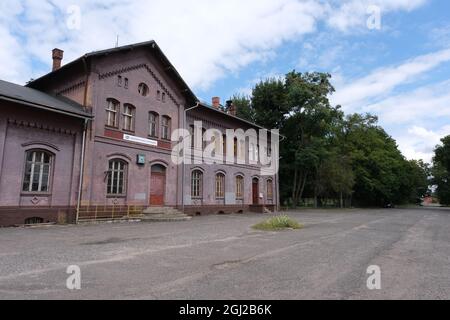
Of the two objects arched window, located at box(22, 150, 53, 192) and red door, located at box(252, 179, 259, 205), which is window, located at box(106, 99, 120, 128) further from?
red door, located at box(252, 179, 259, 205)

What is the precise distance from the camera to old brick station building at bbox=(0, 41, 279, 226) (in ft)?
46.2

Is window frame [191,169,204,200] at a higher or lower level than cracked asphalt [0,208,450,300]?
higher

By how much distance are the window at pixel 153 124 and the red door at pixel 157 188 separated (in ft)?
7.08

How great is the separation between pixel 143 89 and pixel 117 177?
538 centimetres

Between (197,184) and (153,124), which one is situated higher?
(153,124)

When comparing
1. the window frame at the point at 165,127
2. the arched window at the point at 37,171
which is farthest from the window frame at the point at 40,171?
the window frame at the point at 165,127

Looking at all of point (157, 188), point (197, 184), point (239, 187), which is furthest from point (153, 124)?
point (239, 187)

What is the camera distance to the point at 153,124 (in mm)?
20031

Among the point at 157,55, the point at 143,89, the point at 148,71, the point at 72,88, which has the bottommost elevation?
the point at 72,88

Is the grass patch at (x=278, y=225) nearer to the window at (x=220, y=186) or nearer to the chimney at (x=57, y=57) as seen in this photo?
the window at (x=220, y=186)

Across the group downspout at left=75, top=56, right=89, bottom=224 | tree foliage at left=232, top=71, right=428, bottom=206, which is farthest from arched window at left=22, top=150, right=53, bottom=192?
tree foliage at left=232, top=71, right=428, bottom=206

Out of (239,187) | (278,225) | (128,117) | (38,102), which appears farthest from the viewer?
(239,187)

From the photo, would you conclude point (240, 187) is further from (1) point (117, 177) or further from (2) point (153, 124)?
(1) point (117, 177)

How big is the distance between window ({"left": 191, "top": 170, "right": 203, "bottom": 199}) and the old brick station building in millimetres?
65
